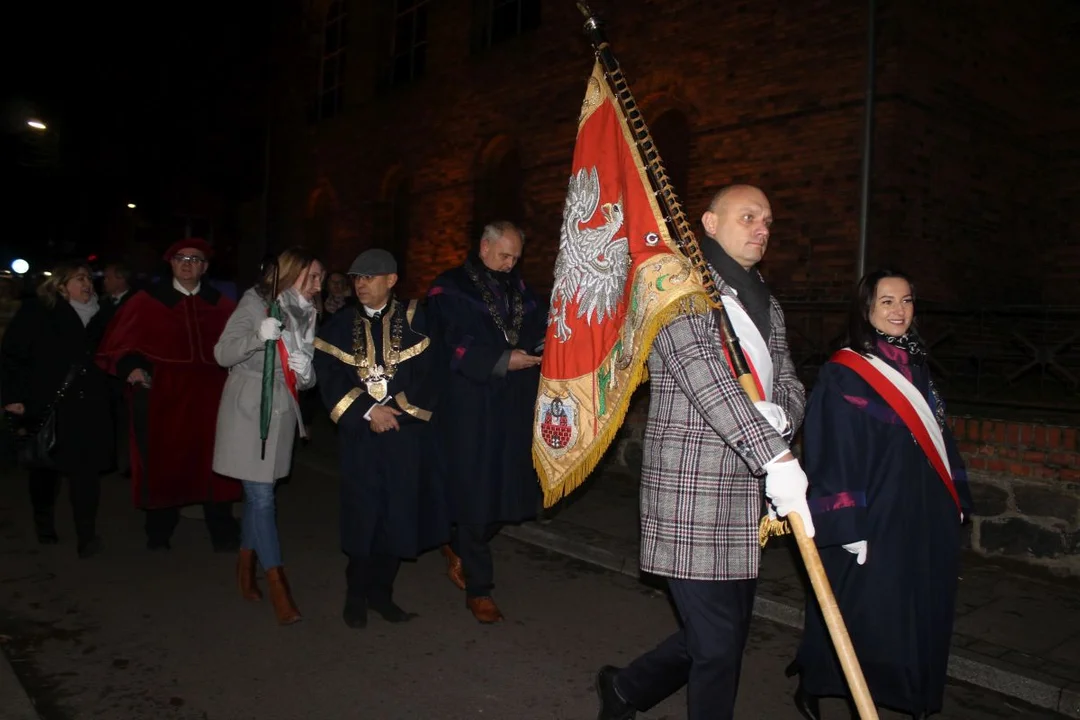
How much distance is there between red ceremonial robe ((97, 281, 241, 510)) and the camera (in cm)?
618

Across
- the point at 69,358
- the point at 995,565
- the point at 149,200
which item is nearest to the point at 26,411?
the point at 69,358

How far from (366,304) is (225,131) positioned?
16.9m

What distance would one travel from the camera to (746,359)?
305 cm

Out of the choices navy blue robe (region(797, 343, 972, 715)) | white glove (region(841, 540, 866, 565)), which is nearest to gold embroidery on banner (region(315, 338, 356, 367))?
navy blue robe (region(797, 343, 972, 715))

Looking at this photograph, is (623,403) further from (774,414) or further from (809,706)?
(809,706)

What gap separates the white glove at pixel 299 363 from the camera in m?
5.12

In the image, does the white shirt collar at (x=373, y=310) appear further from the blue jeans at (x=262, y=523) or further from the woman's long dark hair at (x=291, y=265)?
the blue jeans at (x=262, y=523)

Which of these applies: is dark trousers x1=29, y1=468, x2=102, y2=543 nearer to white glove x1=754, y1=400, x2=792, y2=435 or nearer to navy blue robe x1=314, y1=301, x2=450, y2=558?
navy blue robe x1=314, y1=301, x2=450, y2=558

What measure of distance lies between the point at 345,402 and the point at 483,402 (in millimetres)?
782

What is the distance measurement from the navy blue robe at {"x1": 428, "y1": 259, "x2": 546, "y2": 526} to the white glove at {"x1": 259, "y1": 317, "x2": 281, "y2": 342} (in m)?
0.86

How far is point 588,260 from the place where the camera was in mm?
3467

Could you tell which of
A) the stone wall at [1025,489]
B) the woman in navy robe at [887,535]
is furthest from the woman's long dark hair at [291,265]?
the stone wall at [1025,489]

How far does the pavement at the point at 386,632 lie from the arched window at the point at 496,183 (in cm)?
759

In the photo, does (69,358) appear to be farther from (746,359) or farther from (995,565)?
(995,565)
